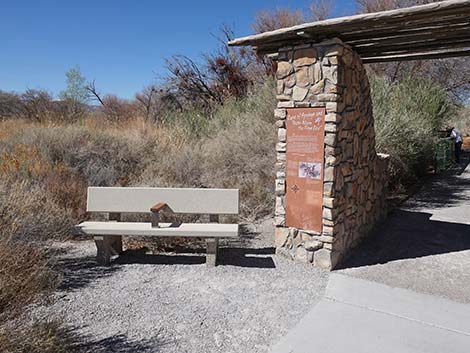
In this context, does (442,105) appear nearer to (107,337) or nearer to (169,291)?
(169,291)

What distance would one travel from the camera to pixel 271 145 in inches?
337

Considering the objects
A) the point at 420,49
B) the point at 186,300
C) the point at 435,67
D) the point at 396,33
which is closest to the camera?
the point at 186,300

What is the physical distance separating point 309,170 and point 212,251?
1536mm

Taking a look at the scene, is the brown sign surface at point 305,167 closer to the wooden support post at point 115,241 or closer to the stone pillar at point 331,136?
the stone pillar at point 331,136

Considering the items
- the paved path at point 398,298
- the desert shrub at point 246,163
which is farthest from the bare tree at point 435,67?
the paved path at point 398,298

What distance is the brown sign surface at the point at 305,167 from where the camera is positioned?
4.36m

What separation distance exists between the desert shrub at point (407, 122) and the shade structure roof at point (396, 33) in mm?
3603

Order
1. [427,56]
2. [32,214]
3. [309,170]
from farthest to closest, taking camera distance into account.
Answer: [427,56] → [32,214] → [309,170]

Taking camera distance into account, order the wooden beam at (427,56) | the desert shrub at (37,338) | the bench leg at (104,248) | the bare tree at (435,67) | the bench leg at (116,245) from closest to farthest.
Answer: the desert shrub at (37,338)
the bench leg at (104,248)
the bench leg at (116,245)
the wooden beam at (427,56)
the bare tree at (435,67)

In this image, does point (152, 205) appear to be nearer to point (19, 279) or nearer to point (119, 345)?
point (19, 279)

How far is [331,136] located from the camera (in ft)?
13.9

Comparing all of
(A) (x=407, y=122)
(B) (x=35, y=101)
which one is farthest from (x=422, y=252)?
(B) (x=35, y=101)

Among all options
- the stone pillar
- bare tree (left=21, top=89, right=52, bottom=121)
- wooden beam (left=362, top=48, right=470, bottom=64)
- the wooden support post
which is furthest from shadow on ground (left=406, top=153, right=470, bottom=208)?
bare tree (left=21, top=89, right=52, bottom=121)

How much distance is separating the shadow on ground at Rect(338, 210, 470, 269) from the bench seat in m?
1.54
